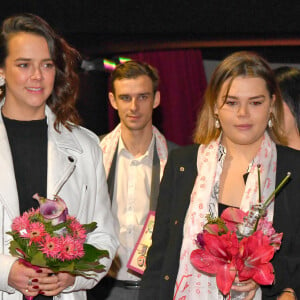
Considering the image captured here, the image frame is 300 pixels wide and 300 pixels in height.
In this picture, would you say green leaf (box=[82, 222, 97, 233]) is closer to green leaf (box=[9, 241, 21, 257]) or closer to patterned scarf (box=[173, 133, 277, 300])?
green leaf (box=[9, 241, 21, 257])

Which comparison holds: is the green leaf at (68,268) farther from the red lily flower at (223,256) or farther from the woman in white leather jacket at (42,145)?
the red lily flower at (223,256)

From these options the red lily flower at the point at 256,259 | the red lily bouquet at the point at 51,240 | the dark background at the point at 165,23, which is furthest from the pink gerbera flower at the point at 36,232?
the dark background at the point at 165,23

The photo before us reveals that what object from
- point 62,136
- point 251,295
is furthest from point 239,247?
point 62,136

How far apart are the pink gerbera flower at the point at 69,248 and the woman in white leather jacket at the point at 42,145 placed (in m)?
0.25

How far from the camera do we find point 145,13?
21.8 feet

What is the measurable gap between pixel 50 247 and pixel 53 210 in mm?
143

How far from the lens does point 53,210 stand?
11.2ft

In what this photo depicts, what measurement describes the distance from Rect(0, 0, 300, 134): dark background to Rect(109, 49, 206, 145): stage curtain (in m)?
0.56

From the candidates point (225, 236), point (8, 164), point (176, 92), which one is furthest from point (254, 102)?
point (176, 92)

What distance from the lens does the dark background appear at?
21.4ft

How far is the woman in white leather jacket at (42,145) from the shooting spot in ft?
12.2

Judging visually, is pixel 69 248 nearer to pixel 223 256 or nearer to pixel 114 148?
pixel 223 256

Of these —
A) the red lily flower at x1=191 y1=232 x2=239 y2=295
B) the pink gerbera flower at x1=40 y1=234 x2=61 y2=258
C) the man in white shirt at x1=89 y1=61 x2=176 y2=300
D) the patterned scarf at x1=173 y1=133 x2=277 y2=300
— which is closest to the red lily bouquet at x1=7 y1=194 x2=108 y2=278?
the pink gerbera flower at x1=40 y1=234 x2=61 y2=258

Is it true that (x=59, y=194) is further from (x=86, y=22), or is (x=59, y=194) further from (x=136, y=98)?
(x=86, y=22)
